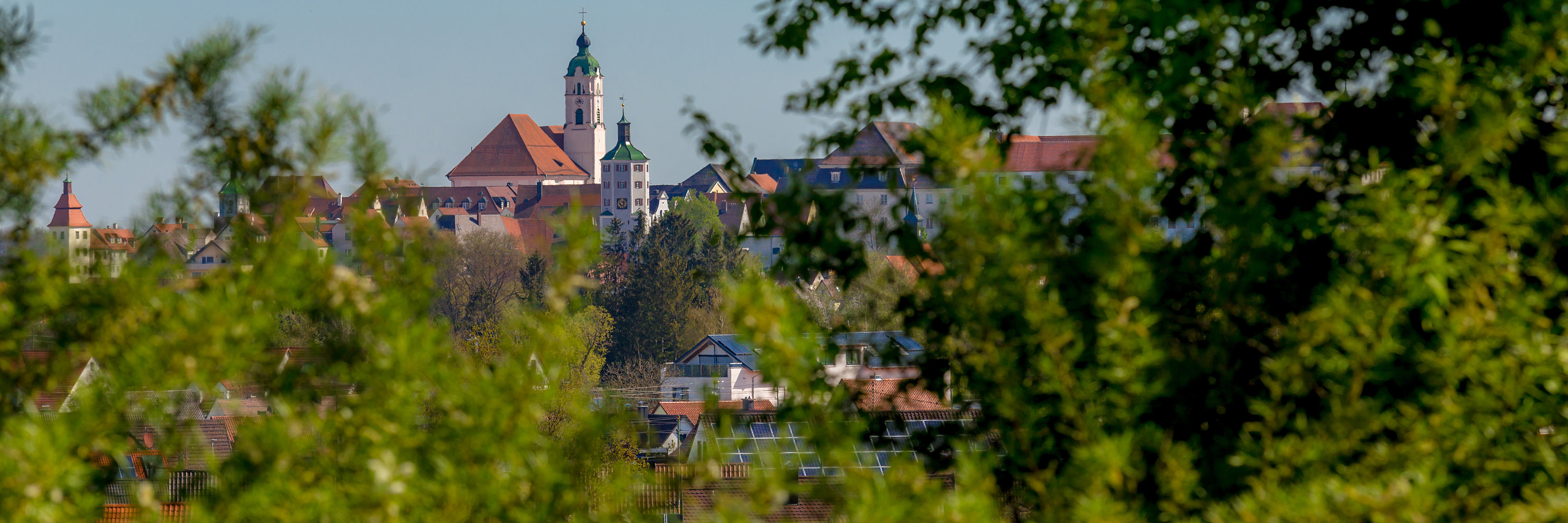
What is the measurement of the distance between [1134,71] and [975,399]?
2.88ft

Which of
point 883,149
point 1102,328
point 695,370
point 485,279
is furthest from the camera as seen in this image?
point 485,279

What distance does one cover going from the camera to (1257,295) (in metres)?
3.12

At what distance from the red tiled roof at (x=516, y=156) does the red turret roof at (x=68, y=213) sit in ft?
470

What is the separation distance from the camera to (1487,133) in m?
2.70

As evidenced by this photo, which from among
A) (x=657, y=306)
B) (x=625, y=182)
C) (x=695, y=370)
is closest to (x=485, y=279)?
→ (x=657, y=306)

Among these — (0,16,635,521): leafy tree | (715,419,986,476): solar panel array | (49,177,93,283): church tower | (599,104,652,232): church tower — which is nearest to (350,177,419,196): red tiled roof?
(0,16,635,521): leafy tree

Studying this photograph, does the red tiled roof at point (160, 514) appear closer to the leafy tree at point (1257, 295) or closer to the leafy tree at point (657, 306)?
the leafy tree at point (1257, 295)

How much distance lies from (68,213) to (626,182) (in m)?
130

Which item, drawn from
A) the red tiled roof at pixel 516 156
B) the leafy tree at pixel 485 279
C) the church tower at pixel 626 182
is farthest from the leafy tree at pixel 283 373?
the red tiled roof at pixel 516 156

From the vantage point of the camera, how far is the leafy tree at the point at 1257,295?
8.53 ft

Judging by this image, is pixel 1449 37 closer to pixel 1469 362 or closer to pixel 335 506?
pixel 1469 362

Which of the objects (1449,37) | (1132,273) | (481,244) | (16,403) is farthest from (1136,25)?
(481,244)

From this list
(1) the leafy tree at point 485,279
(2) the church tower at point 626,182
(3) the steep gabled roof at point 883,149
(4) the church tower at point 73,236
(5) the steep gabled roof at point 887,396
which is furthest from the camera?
(2) the church tower at point 626,182

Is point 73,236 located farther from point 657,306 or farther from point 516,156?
point 516,156
